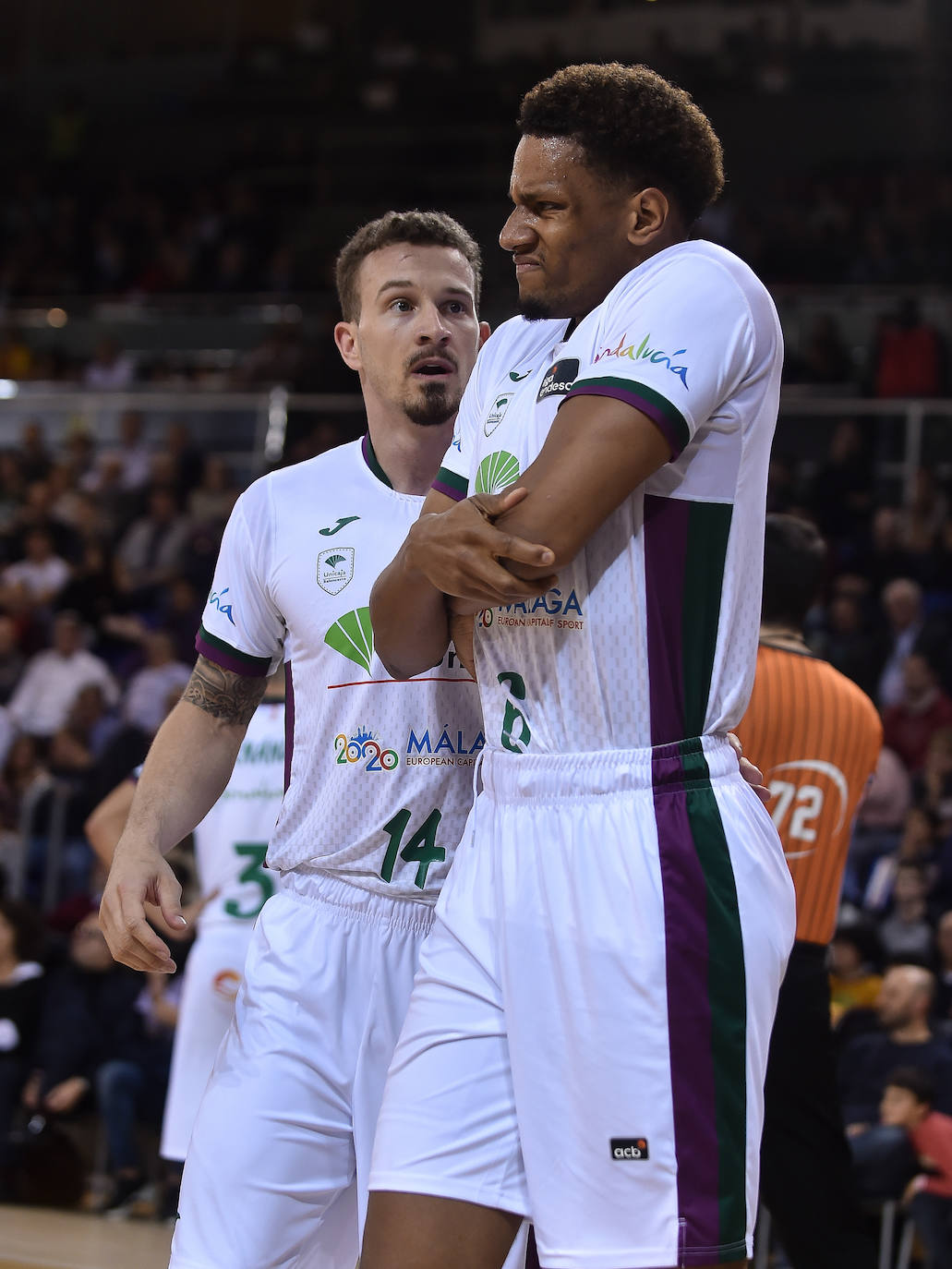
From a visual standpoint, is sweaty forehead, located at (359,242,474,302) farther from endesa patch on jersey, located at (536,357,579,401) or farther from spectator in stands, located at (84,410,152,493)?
spectator in stands, located at (84,410,152,493)

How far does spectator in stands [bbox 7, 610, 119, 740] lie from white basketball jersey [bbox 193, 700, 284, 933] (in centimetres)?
626

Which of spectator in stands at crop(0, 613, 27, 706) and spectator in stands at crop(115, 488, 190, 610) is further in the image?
spectator in stands at crop(115, 488, 190, 610)

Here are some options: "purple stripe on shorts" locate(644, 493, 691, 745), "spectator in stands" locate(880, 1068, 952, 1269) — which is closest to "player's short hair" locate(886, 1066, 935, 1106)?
"spectator in stands" locate(880, 1068, 952, 1269)

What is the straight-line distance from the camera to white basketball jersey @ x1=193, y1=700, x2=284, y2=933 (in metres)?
5.48

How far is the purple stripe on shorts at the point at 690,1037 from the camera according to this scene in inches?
93.8

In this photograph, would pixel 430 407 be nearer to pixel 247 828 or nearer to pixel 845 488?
pixel 247 828

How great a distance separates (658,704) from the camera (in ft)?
8.21

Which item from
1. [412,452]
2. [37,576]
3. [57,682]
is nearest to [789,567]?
[412,452]

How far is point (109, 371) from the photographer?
16.5 metres

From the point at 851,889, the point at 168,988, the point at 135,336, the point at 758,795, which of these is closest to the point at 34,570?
the point at 135,336

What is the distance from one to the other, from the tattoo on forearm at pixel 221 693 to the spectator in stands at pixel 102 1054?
5.24m

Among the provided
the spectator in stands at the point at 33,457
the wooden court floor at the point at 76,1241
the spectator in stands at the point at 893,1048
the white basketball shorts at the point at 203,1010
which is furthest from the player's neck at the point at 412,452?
the spectator in stands at the point at 33,457

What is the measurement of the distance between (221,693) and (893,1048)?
4.51 m

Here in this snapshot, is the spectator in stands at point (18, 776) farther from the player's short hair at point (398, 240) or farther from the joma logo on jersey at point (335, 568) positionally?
the joma logo on jersey at point (335, 568)
